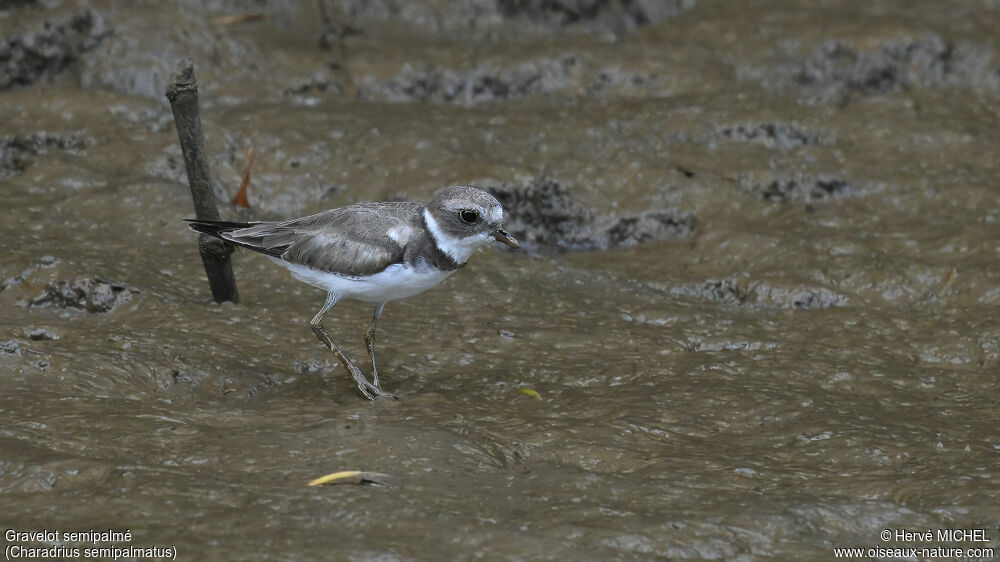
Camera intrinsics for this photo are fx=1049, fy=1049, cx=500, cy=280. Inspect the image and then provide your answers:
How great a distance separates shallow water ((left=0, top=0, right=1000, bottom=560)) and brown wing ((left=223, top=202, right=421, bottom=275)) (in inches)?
23.3

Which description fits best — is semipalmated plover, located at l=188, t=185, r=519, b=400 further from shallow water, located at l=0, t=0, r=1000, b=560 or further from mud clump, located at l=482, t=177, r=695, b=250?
mud clump, located at l=482, t=177, r=695, b=250

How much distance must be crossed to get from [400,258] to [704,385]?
1.70 metres

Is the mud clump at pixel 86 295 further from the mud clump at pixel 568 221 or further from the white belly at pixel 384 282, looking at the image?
the mud clump at pixel 568 221

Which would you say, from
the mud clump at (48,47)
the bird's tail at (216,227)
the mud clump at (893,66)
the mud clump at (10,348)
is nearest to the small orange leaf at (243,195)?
the bird's tail at (216,227)

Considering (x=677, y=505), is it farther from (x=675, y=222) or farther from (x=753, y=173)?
(x=753, y=173)

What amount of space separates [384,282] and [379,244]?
19cm

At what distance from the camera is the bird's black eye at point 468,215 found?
4984 mm

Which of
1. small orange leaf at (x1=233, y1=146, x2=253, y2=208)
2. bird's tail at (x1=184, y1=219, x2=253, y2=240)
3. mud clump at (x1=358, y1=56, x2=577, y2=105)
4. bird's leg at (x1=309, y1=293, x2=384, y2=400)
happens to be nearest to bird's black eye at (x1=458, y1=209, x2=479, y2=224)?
bird's leg at (x1=309, y1=293, x2=384, y2=400)

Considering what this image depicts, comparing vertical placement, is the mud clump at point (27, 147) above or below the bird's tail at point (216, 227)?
above

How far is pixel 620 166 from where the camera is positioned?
7.62 meters

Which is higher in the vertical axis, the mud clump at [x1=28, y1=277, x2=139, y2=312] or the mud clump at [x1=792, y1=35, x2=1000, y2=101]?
the mud clump at [x1=792, y1=35, x2=1000, y2=101]

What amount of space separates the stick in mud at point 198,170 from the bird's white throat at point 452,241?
1.30m

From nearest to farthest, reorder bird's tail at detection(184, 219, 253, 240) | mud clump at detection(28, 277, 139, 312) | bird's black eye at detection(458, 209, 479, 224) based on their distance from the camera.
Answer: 1. bird's black eye at detection(458, 209, 479, 224)
2. bird's tail at detection(184, 219, 253, 240)
3. mud clump at detection(28, 277, 139, 312)

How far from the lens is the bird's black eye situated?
16.4ft
